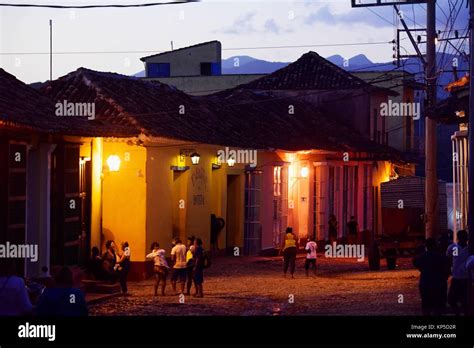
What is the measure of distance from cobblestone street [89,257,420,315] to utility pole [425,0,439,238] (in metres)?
1.34

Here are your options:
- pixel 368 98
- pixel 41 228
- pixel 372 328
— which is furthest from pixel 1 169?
pixel 368 98

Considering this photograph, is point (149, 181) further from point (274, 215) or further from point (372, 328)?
point (372, 328)

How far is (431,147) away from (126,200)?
6.99 m

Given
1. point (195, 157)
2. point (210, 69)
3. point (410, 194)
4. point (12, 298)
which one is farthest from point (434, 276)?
point (210, 69)

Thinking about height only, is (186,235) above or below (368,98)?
below

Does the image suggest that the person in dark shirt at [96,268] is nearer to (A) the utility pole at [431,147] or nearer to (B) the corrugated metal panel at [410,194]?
(A) the utility pole at [431,147]

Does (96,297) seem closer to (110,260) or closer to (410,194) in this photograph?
(110,260)

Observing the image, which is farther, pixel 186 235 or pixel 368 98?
pixel 368 98

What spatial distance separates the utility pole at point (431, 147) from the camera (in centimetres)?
2334

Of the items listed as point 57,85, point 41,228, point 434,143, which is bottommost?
point 41,228

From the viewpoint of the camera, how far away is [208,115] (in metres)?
28.9

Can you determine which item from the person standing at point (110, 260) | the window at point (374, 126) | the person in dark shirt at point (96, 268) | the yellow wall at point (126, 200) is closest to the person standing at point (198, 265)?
the person standing at point (110, 260)

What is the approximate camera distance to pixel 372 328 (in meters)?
12.4

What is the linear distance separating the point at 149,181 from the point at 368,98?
1873 centimetres
